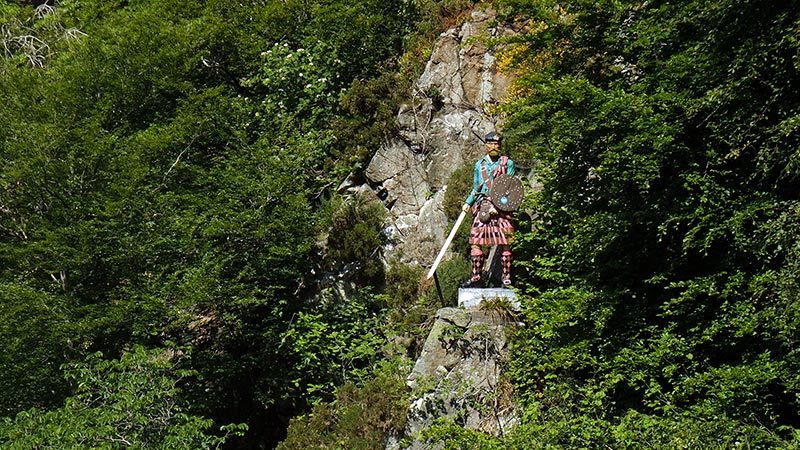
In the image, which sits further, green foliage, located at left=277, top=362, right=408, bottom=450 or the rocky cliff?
the rocky cliff

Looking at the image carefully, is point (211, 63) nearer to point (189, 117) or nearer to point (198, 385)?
point (189, 117)

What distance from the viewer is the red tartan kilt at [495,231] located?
35.1 ft

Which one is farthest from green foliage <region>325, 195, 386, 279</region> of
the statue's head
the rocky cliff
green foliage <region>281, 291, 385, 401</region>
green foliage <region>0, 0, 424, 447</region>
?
the statue's head

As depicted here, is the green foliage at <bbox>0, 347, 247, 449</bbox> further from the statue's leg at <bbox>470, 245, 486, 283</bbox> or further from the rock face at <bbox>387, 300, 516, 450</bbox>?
the statue's leg at <bbox>470, 245, 486, 283</bbox>

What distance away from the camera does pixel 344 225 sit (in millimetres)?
14195

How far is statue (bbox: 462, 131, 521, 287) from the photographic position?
10.7 metres

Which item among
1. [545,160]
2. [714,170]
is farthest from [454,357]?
[714,170]

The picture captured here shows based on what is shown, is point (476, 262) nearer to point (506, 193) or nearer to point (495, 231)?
point (495, 231)

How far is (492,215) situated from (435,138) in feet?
13.1

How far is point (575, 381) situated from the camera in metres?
9.60

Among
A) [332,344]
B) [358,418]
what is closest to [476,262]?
[358,418]

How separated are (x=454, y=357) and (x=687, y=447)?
10.1 ft

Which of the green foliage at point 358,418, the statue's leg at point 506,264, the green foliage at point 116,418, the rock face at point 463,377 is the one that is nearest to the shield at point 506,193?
the statue's leg at point 506,264

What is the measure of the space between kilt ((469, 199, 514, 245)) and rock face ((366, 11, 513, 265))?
103 inches
